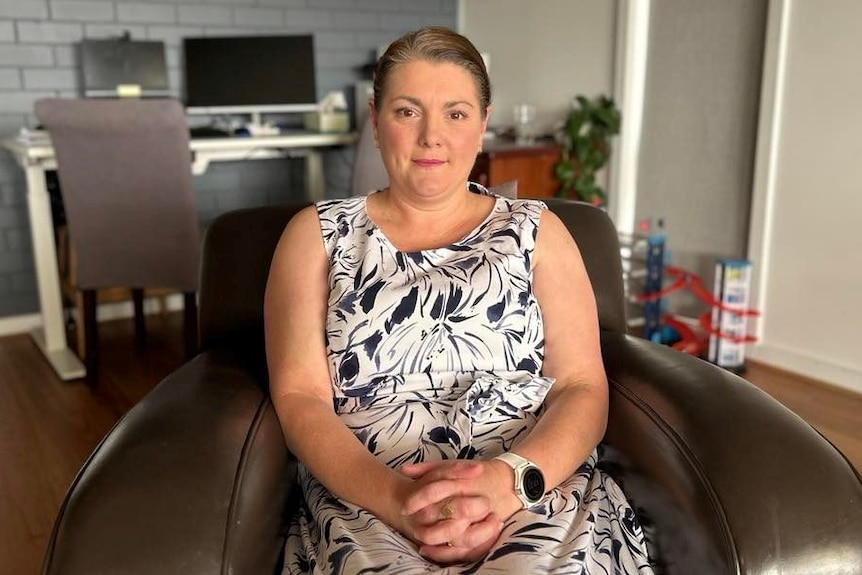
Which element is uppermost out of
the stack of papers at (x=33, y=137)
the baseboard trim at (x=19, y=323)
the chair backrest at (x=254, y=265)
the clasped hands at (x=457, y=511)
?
the stack of papers at (x=33, y=137)

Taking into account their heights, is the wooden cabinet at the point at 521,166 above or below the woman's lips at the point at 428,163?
below

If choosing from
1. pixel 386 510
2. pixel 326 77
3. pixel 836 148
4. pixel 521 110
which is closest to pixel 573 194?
pixel 521 110

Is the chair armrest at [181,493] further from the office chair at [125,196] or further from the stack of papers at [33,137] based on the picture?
the stack of papers at [33,137]

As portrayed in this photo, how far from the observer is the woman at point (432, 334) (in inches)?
43.8

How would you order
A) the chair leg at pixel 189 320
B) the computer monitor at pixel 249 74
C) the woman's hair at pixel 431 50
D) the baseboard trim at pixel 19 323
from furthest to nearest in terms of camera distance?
the computer monitor at pixel 249 74 → the baseboard trim at pixel 19 323 → the chair leg at pixel 189 320 → the woman's hair at pixel 431 50

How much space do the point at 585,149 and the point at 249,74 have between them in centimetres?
163

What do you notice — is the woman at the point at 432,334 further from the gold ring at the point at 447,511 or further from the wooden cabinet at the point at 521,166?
the wooden cabinet at the point at 521,166

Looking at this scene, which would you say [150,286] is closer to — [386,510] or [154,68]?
[154,68]

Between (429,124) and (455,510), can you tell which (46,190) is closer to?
(429,124)

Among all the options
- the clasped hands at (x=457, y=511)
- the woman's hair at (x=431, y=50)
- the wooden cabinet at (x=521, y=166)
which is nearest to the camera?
the clasped hands at (x=457, y=511)

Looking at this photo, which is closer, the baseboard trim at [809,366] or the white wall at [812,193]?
the white wall at [812,193]

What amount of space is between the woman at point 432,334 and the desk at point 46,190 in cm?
203

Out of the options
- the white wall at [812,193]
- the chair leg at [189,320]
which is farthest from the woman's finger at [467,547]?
the white wall at [812,193]

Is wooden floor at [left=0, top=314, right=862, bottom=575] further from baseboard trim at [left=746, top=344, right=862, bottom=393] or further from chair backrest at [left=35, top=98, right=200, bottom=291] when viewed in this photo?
chair backrest at [left=35, top=98, right=200, bottom=291]
